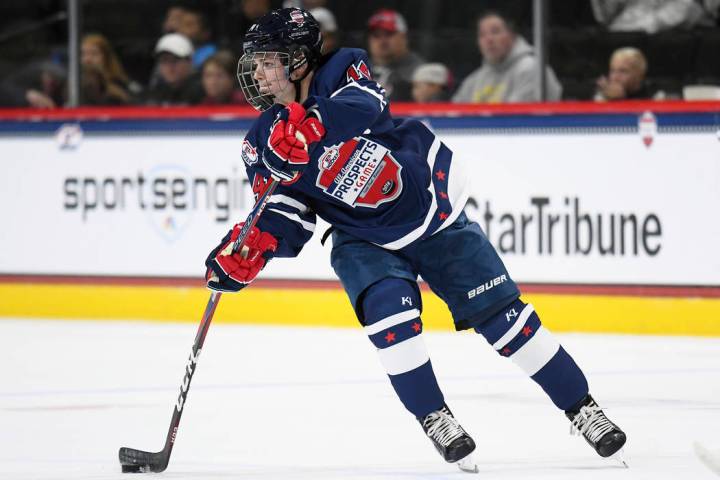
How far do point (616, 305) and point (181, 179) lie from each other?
1.98m

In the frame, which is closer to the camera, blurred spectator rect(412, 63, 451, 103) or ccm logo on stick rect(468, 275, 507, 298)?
ccm logo on stick rect(468, 275, 507, 298)

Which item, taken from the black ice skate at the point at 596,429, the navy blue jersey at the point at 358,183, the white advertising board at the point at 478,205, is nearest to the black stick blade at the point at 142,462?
the navy blue jersey at the point at 358,183

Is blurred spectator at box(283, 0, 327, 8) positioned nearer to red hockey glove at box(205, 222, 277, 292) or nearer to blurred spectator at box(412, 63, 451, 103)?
blurred spectator at box(412, 63, 451, 103)

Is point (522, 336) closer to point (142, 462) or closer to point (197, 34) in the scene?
point (142, 462)

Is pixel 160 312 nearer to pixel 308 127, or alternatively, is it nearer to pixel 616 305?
pixel 616 305

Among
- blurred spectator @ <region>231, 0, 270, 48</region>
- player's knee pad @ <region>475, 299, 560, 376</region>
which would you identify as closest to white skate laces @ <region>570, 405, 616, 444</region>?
player's knee pad @ <region>475, 299, 560, 376</region>

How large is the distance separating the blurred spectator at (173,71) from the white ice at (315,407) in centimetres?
117

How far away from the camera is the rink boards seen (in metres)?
5.57

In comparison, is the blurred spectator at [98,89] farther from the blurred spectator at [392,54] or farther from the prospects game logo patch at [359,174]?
the prospects game logo patch at [359,174]

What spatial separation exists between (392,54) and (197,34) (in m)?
0.96

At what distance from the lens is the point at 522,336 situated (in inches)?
127

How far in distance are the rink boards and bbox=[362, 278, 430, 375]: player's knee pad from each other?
2618mm

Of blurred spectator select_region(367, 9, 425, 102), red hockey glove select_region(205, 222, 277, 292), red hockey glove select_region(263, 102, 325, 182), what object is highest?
red hockey glove select_region(263, 102, 325, 182)

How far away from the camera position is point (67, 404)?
426 centimetres
